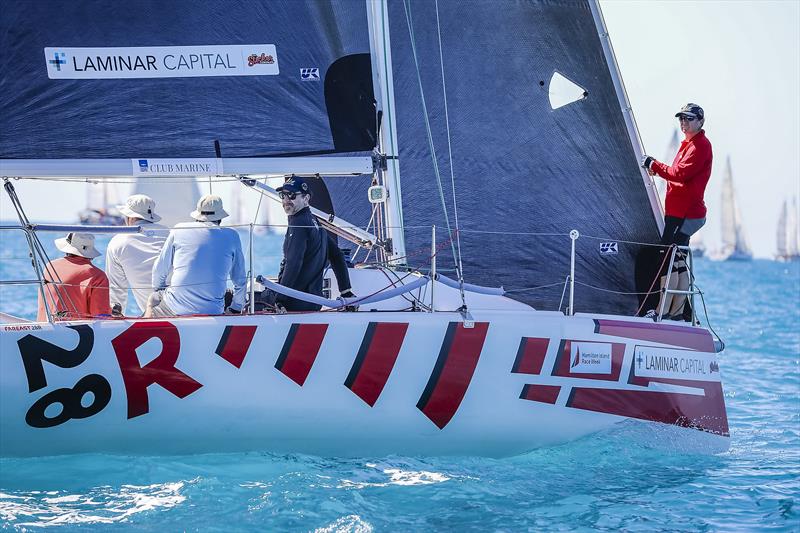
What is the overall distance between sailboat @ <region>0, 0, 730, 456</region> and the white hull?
0.01 meters

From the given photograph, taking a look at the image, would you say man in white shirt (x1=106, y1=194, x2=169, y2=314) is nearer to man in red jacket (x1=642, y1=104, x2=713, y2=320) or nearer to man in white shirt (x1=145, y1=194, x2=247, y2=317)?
man in white shirt (x1=145, y1=194, x2=247, y2=317)

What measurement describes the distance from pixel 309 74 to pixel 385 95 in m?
0.51

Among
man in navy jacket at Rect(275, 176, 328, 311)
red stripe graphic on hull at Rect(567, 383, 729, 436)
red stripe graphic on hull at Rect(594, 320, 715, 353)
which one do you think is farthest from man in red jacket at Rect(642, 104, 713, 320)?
man in navy jacket at Rect(275, 176, 328, 311)

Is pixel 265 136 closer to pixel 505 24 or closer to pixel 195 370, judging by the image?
pixel 195 370

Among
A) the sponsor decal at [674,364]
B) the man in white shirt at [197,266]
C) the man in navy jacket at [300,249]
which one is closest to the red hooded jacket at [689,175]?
the sponsor decal at [674,364]

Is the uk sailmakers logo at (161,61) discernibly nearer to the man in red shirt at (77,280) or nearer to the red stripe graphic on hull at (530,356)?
the man in red shirt at (77,280)

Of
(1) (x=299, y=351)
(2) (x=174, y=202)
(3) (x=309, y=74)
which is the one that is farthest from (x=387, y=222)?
(2) (x=174, y=202)

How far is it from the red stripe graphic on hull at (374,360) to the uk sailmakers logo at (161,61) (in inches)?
67.6

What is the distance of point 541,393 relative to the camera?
575 cm

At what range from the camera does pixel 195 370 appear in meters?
5.24

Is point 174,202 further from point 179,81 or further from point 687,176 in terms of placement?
point 687,176

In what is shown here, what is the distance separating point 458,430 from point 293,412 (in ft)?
3.11

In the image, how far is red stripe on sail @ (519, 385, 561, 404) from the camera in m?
5.71

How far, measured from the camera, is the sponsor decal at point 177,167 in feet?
18.8
